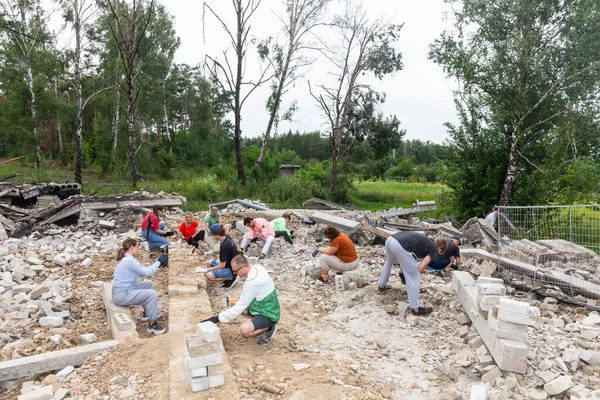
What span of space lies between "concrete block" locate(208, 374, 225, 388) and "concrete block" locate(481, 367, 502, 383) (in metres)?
2.61

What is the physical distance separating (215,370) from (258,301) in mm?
1185

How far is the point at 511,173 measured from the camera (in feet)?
47.3

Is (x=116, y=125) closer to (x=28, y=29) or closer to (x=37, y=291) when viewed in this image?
(x=28, y=29)

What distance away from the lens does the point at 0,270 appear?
7668 millimetres

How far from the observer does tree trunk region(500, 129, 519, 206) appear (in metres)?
14.3

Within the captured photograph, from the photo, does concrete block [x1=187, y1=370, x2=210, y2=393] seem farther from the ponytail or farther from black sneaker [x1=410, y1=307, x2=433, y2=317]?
black sneaker [x1=410, y1=307, x2=433, y2=317]

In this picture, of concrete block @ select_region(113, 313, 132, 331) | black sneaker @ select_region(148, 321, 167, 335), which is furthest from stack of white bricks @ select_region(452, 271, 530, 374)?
concrete block @ select_region(113, 313, 132, 331)

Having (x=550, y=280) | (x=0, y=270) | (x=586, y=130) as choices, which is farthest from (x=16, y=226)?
(x=586, y=130)

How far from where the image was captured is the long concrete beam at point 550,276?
21.9 feet

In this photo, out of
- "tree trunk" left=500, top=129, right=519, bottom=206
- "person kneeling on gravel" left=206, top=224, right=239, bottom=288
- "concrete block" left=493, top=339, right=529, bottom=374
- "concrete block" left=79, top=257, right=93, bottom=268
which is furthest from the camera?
"tree trunk" left=500, top=129, right=519, bottom=206

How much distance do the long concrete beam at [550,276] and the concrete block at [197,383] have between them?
599cm

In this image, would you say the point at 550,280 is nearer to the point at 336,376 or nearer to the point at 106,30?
the point at 336,376

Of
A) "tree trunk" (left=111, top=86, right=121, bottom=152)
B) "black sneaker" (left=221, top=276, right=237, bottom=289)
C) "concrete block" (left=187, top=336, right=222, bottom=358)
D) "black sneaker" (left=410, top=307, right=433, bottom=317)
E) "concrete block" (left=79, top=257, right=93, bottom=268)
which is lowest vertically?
"black sneaker" (left=410, top=307, right=433, bottom=317)

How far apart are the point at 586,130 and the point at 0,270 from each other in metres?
16.7
